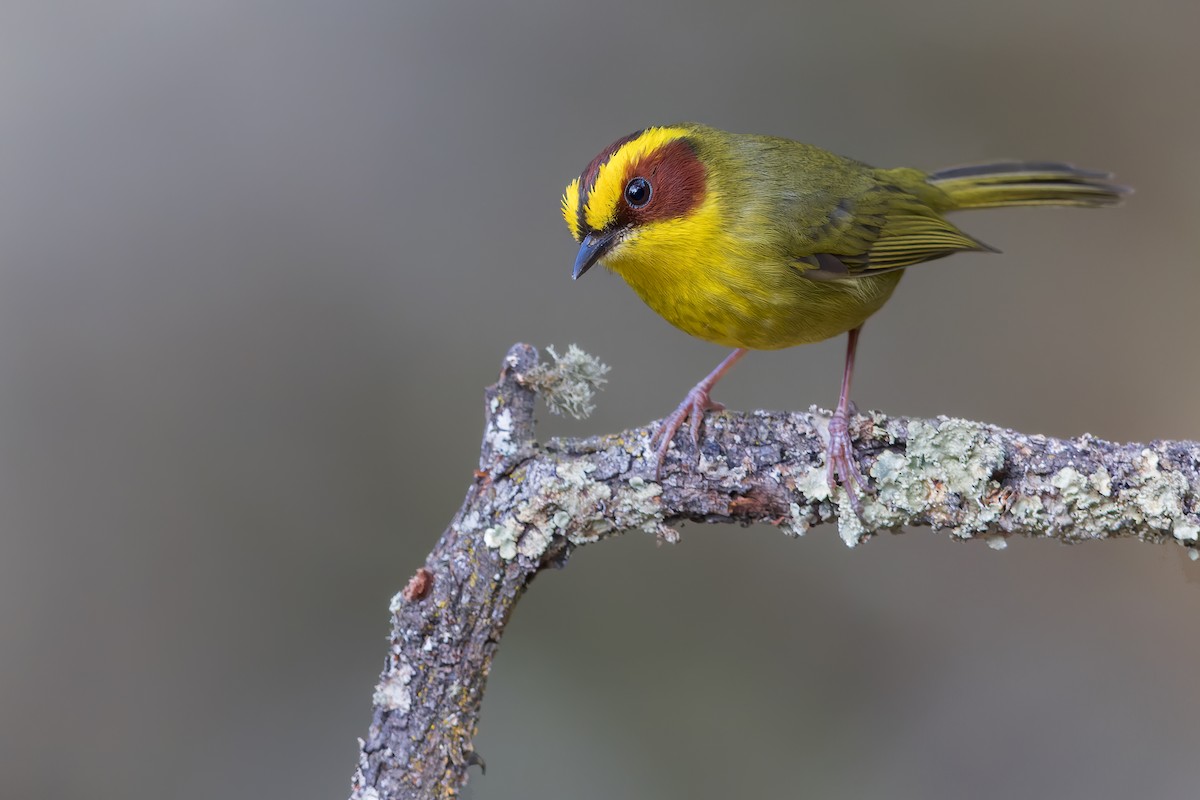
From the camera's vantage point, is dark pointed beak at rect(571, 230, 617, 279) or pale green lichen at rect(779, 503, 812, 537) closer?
pale green lichen at rect(779, 503, 812, 537)

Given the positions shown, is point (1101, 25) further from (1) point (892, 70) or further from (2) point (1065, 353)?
(2) point (1065, 353)

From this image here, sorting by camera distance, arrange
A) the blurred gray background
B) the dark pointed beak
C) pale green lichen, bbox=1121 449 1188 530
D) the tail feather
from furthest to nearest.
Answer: the blurred gray background, the tail feather, the dark pointed beak, pale green lichen, bbox=1121 449 1188 530

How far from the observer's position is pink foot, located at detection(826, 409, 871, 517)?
255 cm

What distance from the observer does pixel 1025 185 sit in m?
4.02

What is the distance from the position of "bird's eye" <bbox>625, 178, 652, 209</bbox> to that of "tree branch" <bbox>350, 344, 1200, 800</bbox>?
0.69 metres

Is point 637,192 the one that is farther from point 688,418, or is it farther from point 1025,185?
point 1025,185

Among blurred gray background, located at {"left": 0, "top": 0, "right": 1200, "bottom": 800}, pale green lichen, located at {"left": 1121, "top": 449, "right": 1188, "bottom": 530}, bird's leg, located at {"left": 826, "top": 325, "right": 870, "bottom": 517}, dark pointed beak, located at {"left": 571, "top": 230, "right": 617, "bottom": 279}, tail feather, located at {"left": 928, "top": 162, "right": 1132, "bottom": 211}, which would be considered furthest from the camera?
blurred gray background, located at {"left": 0, "top": 0, "right": 1200, "bottom": 800}

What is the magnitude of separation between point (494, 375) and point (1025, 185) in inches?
A: 95.5

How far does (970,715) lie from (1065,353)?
190 centimetres

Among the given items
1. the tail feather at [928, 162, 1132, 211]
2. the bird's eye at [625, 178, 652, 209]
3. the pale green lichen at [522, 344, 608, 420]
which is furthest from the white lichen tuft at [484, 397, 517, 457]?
the tail feather at [928, 162, 1132, 211]

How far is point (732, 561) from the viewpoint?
486 centimetres

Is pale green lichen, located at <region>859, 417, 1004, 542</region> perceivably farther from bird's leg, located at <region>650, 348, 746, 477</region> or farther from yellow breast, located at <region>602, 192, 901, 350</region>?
yellow breast, located at <region>602, 192, 901, 350</region>

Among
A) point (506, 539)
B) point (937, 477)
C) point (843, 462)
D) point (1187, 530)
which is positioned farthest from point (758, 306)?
point (1187, 530)

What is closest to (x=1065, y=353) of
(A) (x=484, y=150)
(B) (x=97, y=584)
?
(A) (x=484, y=150)
